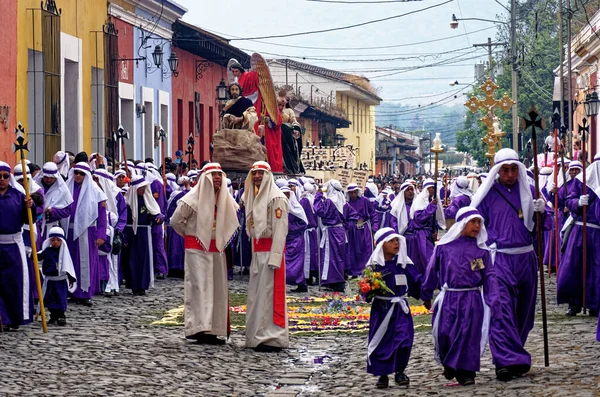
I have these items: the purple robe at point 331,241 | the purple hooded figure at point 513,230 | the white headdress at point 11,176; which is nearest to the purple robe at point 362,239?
the purple robe at point 331,241

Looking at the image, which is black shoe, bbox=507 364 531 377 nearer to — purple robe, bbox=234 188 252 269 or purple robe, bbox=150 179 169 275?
purple robe, bbox=150 179 169 275

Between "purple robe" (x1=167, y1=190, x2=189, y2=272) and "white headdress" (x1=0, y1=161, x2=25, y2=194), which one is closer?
"white headdress" (x1=0, y1=161, x2=25, y2=194)

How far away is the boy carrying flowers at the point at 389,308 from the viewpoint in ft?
35.8

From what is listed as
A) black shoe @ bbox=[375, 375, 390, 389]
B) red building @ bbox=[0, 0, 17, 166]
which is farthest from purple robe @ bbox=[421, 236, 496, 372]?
red building @ bbox=[0, 0, 17, 166]

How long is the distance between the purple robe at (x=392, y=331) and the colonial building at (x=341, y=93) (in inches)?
1958

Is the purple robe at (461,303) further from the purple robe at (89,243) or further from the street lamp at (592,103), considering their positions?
the street lamp at (592,103)

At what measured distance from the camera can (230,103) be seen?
82.3 feet

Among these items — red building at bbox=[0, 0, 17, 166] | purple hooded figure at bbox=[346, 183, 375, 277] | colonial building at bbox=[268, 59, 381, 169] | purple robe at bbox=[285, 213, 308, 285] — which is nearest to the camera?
purple robe at bbox=[285, 213, 308, 285]

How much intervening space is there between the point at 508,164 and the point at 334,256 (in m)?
9.69

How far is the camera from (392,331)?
1098 centimetres

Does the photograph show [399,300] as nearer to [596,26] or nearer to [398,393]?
[398,393]

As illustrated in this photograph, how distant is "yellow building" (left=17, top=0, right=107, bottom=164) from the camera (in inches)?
943

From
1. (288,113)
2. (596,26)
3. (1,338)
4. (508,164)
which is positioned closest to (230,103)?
(288,113)

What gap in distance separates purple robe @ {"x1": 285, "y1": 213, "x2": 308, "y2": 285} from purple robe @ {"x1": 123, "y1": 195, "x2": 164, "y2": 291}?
2.55 meters
